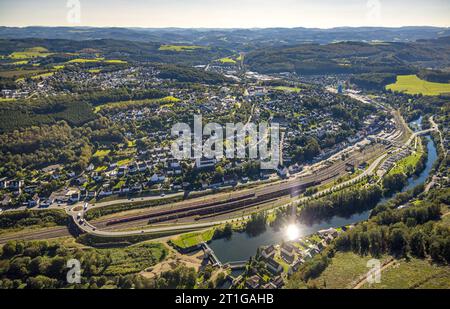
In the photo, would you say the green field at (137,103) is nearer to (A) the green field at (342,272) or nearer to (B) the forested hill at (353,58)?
(A) the green field at (342,272)

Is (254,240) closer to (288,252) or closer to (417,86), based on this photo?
(288,252)

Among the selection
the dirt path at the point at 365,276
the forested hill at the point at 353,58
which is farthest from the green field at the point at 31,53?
the dirt path at the point at 365,276

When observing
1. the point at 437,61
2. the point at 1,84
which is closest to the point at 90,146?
the point at 1,84

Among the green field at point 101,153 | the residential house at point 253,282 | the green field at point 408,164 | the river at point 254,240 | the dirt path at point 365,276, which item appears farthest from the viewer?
the green field at point 101,153

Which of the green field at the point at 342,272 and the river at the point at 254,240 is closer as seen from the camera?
the green field at the point at 342,272

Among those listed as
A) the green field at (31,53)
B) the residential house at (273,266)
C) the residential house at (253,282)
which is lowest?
the residential house at (253,282)

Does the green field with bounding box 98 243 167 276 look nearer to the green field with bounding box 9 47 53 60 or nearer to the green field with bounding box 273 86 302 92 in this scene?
the green field with bounding box 273 86 302 92
